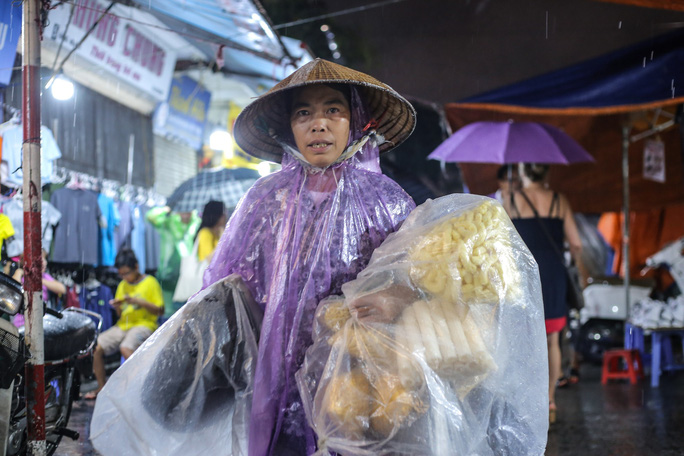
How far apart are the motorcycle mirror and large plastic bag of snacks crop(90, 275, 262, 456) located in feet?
3.36

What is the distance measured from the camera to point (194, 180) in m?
8.92

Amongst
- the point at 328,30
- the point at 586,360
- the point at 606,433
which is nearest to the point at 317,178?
the point at 606,433

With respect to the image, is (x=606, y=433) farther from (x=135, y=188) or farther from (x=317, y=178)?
(x=135, y=188)

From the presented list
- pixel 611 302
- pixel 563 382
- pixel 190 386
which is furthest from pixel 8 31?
pixel 611 302

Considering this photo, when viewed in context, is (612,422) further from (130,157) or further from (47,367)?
(130,157)

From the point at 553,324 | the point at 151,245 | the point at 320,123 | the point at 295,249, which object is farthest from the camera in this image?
the point at 151,245

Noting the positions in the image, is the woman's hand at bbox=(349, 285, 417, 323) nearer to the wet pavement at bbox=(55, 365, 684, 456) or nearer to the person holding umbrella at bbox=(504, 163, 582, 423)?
the wet pavement at bbox=(55, 365, 684, 456)

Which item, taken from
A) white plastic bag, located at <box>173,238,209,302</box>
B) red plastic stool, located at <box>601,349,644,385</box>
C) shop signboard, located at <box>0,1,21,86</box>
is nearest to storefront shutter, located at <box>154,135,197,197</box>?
white plastic bag, located at <box>173,238,209,302</box>

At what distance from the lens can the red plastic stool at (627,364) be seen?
25.1 feet

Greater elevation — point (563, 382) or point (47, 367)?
point (47, 367)

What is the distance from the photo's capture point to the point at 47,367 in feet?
12.3

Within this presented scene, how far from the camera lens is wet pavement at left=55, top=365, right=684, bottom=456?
420 cm

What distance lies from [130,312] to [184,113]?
5259 mm

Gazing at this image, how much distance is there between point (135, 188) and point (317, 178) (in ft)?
26.3
